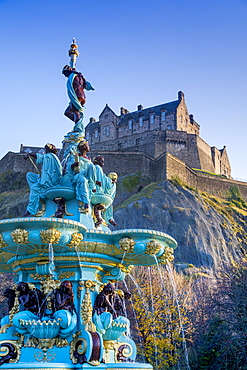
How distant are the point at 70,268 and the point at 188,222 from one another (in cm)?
4968

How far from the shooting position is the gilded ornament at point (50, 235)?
9336mm

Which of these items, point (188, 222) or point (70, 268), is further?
point (188, 222)

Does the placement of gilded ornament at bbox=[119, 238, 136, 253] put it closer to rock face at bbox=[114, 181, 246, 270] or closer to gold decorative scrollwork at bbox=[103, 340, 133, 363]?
gold decorative scrollwork at bbox=[103, 340, 133, 363]

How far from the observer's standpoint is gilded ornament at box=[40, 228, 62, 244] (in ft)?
30.6

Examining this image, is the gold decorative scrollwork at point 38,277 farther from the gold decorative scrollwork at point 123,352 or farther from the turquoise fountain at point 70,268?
the gold decorative scrollwork at point 123,352

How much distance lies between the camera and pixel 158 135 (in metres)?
80.8

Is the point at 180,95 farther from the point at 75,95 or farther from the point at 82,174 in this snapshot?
the point at 82,174

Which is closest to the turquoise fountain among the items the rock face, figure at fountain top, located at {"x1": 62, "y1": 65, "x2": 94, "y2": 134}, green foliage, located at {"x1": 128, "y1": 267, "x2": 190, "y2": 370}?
figure at fountain top, located at {"x1": 62, "y1": 65, "x2": 94, "y2": 134}

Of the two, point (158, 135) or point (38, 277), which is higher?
point (158, 135)

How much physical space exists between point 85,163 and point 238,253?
50.7 metres

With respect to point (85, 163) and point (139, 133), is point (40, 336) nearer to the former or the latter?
point (85, 163)

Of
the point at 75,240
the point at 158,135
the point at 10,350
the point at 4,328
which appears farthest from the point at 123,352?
the point at 158,135

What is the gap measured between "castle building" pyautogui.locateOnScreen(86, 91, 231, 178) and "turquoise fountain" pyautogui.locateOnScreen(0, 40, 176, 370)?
62961 mm

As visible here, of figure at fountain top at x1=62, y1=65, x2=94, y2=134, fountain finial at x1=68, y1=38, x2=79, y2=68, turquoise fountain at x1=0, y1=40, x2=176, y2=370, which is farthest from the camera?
fountain finial at x1=68, y1=38, x2=79, y2=68
